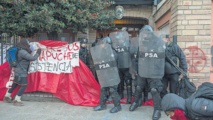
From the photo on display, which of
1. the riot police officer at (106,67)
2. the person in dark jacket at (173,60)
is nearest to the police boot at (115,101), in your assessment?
the riot police officer at (106,67)

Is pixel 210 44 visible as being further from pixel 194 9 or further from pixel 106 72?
pixel 106 72

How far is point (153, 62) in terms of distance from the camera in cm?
494

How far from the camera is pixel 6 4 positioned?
21.5 ft

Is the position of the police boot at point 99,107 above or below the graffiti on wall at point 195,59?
below

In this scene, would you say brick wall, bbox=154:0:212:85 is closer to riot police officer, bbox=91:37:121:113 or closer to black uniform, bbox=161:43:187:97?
black uniform, bbox=161:43:187:97

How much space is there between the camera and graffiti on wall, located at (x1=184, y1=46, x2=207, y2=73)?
6383mm

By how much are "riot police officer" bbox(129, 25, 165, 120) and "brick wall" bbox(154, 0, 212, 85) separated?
175cm

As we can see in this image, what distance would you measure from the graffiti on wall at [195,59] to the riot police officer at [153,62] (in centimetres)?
179

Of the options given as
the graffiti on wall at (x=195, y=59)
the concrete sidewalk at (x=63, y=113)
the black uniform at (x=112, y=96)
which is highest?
the graffiti on wall at (x=195, y=59)

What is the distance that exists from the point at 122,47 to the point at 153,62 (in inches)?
53.7

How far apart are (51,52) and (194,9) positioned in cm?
409

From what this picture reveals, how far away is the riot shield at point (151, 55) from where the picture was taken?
492cm

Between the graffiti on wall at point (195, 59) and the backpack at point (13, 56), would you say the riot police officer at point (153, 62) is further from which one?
the backpack at point (13, 56)

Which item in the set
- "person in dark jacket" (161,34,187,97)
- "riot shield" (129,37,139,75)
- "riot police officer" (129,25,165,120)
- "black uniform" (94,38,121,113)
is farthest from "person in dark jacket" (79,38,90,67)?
"person in dark jacket" (161,34,187,97)
